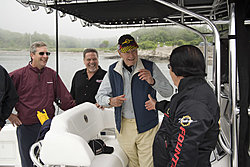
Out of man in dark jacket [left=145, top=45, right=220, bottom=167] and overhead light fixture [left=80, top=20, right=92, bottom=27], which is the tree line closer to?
overhead light fixture [left=80, top=20, right=92, bottom=27]

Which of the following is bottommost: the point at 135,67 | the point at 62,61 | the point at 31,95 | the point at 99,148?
the point at 99,148

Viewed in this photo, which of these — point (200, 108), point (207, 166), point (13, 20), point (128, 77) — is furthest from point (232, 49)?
point (13, 20)

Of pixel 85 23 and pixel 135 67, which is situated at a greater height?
pixel 85 23

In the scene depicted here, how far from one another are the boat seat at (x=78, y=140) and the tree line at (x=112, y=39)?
2172 millimetres

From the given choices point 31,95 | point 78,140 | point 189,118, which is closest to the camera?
point 189,118

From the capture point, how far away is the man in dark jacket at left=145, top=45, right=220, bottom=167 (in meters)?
1.10

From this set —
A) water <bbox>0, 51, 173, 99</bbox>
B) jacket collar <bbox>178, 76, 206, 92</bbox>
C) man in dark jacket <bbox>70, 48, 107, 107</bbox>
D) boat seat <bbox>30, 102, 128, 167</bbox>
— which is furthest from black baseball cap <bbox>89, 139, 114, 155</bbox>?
water <bbox>0, 51, 173, 99</bbox>

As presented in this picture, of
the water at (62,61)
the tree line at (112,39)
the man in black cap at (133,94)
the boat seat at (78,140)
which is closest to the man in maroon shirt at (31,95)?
the boat seat at (78,140)

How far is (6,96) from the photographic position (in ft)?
7.57

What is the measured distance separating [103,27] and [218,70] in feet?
7.03

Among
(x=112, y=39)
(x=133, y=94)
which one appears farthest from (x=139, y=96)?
(x=112, y=39)

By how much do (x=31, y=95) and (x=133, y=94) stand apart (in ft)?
3.77

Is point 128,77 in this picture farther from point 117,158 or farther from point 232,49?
point 232,49

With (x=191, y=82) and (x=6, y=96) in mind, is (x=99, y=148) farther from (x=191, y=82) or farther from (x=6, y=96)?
(x=191, y=82)
